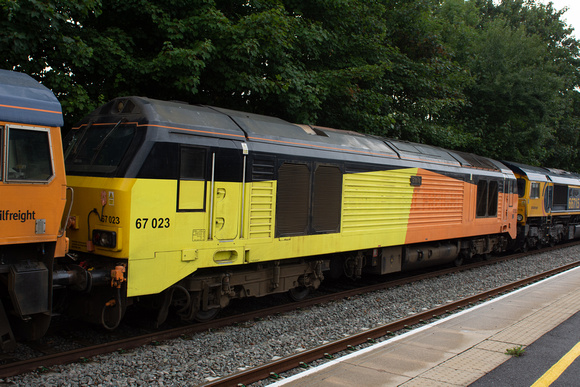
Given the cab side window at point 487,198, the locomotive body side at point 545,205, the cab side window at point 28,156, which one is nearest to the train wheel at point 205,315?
the cab side window at point 28,156

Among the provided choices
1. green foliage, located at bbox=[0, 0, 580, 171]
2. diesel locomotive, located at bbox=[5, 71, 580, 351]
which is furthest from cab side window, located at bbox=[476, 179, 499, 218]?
diesel locomotive, located at bbox=[5, 71, 580, 351]

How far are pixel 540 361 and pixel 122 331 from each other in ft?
18.6

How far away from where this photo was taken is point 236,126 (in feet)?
23.6

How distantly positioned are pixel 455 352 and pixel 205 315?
3.66 m

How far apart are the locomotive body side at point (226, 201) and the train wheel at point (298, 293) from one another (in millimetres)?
27

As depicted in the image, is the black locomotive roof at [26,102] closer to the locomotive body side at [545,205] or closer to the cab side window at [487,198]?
the cab side window at [487,198]

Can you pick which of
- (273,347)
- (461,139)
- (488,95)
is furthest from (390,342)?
(488,95)

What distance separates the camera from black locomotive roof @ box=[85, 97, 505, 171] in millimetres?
6367

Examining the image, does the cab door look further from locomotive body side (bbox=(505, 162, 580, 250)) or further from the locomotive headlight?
locomotive body side (bbox=(505, 162, 580, 250))

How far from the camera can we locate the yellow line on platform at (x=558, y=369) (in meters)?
5.14

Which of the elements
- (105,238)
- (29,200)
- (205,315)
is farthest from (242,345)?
(29,200)

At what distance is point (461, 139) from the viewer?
61.6 ft

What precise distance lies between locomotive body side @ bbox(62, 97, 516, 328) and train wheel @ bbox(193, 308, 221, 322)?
34 mm

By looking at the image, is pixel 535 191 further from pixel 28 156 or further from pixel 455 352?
pixel 28 156
